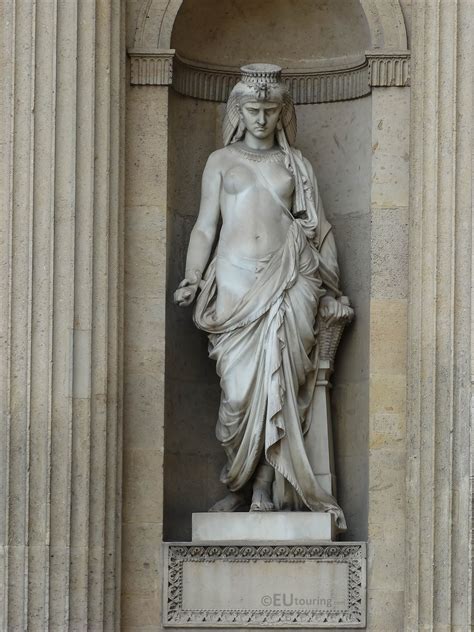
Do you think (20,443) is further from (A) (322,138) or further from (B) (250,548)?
(A) (322,138)

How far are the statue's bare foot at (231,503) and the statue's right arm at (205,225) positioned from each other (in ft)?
5.18

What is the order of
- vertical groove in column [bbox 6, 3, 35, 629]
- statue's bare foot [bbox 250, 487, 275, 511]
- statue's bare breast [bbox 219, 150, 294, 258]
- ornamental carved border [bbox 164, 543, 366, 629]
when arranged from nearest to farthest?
1. vertical groove in column [bbox 6, 3, 35, 629]
2. ornamental carved border [bbox 164, 543, 366, 629]
3. statue's bare foot [bbox 250, 487, 275, 511]
4. statue's bare breast [bbox 219, 150, 294, 258]

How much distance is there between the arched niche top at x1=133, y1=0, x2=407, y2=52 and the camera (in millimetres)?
15414

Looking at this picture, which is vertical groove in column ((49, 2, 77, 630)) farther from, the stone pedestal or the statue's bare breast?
the statue's bare breast

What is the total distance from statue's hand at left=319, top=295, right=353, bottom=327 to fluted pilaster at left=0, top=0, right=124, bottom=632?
4.93 ft

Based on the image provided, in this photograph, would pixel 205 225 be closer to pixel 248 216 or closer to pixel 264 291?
pixel 248 216

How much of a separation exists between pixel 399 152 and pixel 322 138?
958 mm

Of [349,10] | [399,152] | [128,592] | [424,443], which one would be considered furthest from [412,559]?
[349,10]

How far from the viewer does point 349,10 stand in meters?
15.8

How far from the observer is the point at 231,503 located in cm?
1543

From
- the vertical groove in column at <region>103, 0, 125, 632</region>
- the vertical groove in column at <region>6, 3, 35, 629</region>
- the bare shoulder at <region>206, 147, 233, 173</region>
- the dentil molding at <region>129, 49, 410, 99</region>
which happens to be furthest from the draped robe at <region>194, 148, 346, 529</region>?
the vertical groove in column at <region>6, 3, 35, 629</region>

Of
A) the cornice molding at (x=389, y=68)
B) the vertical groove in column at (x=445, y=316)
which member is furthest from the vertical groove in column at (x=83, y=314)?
the vertical groove in column at (x=445, y=316)

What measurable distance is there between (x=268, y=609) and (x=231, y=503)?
905 millimetres

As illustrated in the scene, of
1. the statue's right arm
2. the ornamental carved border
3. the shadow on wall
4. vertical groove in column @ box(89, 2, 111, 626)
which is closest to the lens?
vertical groove in column @ box(89, 2, 111, 626)
